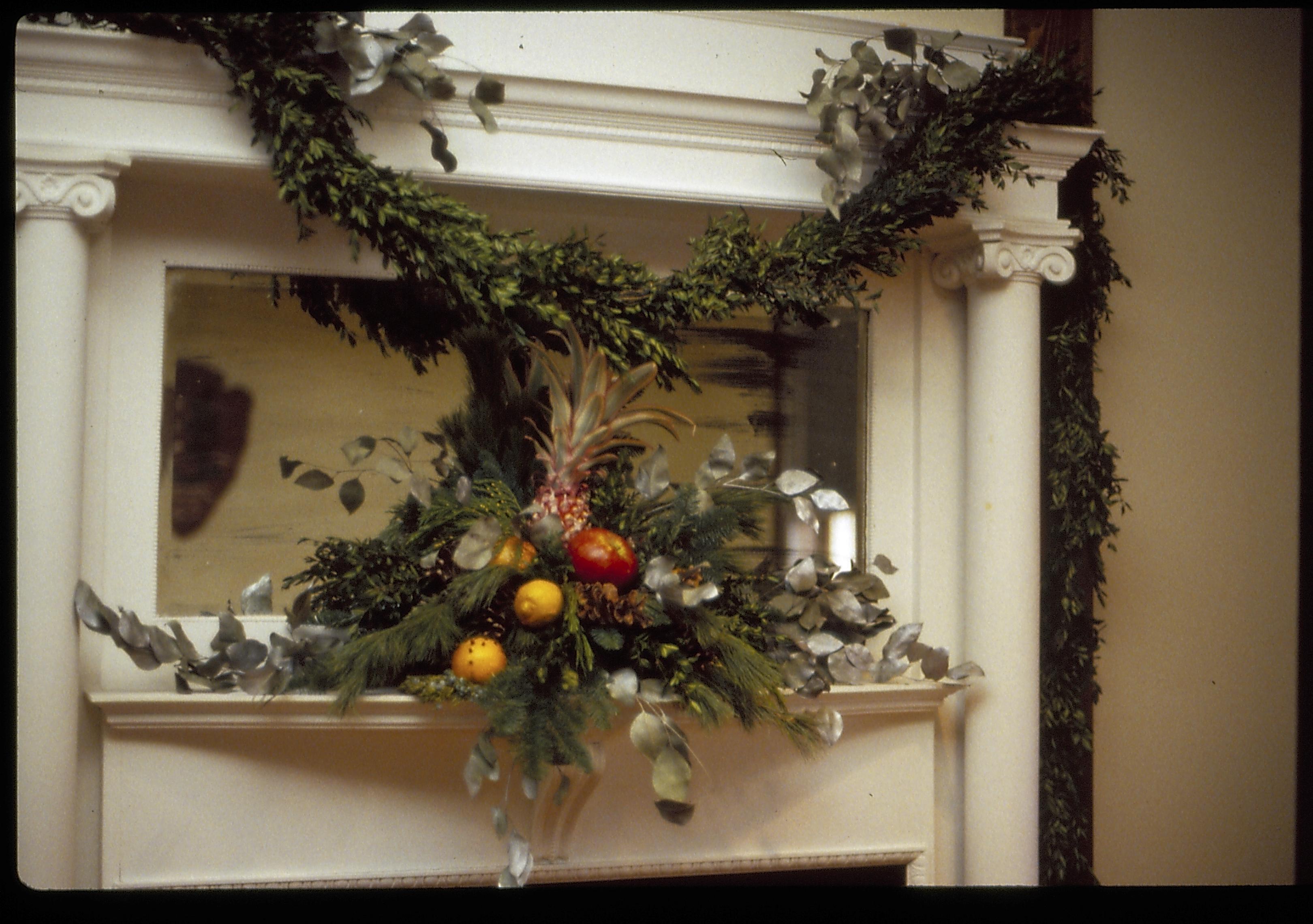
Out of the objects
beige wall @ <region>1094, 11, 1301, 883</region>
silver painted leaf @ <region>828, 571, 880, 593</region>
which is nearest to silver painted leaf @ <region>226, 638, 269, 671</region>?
silver painted leaf @ <region>828, 571, 880, 593</region>

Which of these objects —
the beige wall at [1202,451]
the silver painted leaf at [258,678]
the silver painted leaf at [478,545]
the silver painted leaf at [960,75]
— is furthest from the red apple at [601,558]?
the beige wall at [1202,451]

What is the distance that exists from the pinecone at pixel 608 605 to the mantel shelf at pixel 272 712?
23 centimetres

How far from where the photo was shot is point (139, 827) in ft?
4.86

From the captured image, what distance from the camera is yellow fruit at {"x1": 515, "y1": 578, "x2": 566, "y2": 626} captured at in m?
1.38

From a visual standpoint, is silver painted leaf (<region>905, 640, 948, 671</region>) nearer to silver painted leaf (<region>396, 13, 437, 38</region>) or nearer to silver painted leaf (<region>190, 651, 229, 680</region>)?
silver painted leaf (<region>190, 651, 229, 680</region>)

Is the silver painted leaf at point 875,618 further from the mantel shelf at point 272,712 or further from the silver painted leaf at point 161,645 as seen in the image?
the silver painted leaf at point 161,645

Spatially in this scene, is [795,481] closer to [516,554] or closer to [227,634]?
[516,554]

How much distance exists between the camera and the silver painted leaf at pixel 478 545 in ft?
4.48

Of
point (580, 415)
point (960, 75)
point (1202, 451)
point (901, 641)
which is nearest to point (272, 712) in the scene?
point (580, 415)

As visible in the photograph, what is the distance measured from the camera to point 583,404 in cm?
155

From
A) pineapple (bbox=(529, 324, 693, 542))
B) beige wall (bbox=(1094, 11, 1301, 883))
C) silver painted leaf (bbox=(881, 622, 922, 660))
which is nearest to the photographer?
pineapple (bbox=(529, 324, 693, 542))

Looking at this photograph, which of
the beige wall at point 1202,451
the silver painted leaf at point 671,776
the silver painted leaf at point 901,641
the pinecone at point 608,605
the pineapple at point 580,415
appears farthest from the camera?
the beige wall at point 1202,451

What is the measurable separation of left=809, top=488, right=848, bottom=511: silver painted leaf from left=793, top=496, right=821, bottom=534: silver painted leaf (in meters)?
0.01

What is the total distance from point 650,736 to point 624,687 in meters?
0.07
